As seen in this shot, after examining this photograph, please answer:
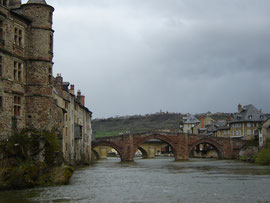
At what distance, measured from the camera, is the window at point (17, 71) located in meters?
29.0

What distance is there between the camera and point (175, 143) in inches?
2992

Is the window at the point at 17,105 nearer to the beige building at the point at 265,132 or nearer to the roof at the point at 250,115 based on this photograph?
the beige building at the point at 265,132

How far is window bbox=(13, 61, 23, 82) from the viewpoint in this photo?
29.0 metres

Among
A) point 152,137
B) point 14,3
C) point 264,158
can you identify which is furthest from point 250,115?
point 14,3

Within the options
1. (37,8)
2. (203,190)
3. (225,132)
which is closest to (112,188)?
(203,190)

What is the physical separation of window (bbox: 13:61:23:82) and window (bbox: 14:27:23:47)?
1436 millimetres

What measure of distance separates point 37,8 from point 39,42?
2491 mm

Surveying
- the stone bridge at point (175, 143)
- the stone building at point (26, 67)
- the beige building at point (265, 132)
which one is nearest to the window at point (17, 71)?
the stone building at point (26, 67)

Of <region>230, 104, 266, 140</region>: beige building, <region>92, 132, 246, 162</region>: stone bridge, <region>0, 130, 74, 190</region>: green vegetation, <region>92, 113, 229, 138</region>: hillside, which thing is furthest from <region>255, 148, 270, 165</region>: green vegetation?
<region>92, 113, 229, 138</region>: hillside

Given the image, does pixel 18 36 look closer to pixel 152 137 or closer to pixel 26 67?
pixel 26 67

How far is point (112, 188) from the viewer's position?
2900cm

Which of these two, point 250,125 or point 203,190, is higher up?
point 250,125

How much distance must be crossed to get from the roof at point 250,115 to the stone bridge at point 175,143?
4535mm

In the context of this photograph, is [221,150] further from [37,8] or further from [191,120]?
[37,8]
